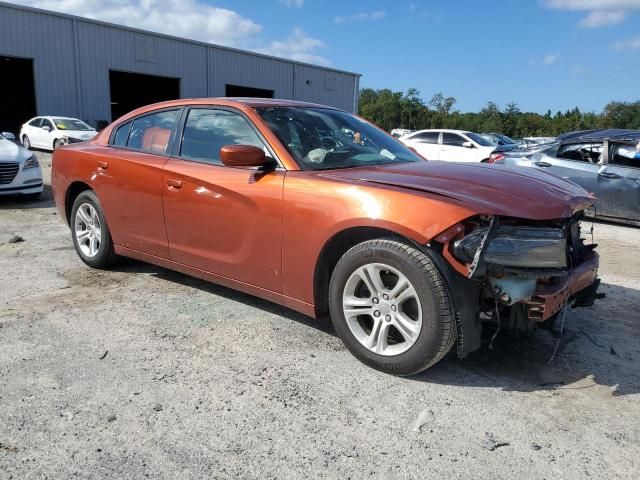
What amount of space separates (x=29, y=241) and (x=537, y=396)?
587 cm

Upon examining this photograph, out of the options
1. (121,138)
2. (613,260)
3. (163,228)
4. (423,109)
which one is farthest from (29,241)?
(423,109)

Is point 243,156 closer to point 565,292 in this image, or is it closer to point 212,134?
point 212,134

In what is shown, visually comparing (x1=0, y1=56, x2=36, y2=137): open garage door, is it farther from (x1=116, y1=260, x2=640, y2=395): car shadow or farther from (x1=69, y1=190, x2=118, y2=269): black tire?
(x1=116, y1=260, x2=640, y2=395): car shadow

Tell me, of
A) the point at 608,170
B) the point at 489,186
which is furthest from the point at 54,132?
the point at 489,186

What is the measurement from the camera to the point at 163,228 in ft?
13.9

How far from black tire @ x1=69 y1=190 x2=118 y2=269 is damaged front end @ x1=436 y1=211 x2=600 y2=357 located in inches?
129

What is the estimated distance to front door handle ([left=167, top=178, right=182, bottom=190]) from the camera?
13.2ft

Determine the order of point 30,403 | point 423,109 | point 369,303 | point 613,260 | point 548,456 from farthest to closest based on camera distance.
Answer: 1. point 423,109
2. point 613,260
3. point 369,303
4. point 30,403
5. point 548,456

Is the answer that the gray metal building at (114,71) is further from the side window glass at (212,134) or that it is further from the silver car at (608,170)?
the side window glass at (212,134)

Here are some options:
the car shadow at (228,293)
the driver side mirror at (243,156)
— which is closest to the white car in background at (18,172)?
the car shadow at (228,293)

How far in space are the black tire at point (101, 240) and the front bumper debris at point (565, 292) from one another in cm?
364

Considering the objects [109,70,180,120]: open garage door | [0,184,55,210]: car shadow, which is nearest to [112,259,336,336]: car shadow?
[0,184,55,210]: car shadow

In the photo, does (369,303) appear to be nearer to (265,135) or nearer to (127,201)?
(265,135)

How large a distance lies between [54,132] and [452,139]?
13891 millimetres
